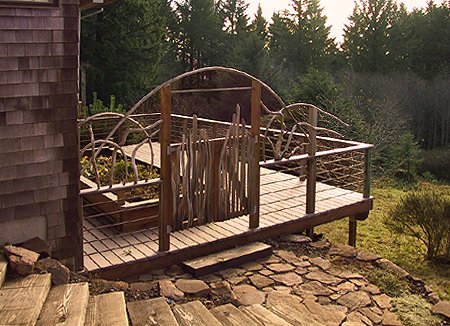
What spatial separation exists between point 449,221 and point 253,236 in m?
3.85

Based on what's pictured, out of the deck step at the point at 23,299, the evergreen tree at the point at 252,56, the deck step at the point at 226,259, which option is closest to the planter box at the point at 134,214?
the deck step at the point at 226,259

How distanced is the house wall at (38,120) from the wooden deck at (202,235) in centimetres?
72

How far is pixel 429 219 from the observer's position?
329 inches

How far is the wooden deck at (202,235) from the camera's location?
5102mm

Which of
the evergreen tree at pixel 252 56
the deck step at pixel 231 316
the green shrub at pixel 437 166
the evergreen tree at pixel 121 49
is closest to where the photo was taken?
the deck step at pixel 231 316

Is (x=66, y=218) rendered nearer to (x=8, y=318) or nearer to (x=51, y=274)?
(x=51, y=274)

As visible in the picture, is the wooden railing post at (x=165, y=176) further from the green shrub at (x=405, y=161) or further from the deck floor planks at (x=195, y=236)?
the green shrub at (x=405, y=161)

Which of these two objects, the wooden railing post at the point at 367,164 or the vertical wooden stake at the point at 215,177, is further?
the wooden railing post at the point at 367,164

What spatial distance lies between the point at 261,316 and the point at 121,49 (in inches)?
616

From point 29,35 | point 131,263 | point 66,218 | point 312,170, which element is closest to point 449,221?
point 312,170

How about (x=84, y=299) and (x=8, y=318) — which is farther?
(x=84, y=299)

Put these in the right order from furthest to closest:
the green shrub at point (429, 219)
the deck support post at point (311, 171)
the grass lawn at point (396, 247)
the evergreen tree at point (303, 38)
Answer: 1. the evergreen tree at point (303, 38)
2. the green shrub at point (429, 219)
3. the grass lawn at point (396, 247)
4. the deck support post at point (311, 171)

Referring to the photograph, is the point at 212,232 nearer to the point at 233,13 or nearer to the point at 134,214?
the point at 134,214

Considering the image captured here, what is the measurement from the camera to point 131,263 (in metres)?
5.04
